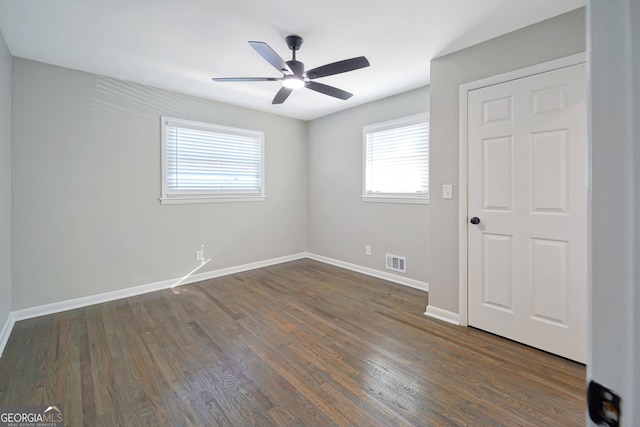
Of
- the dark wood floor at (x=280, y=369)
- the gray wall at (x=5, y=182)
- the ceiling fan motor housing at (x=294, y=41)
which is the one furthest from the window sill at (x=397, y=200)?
the gray wall at (x=5, y=182)

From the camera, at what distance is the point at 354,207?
14.9ft

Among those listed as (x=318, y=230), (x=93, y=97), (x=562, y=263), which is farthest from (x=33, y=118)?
(x=562, y=263)

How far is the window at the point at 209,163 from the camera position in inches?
149

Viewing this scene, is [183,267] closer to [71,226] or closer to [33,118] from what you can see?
[71,226]

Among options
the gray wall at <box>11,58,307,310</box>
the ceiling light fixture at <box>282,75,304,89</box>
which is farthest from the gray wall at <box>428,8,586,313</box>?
the gray wall at <box>11,58,307,310</box>

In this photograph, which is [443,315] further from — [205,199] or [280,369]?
[205,199]

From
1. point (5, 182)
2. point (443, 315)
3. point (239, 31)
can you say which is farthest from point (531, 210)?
point (5, 182)

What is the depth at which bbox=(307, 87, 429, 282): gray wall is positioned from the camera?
148 inches

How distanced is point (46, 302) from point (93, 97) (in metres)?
2.22

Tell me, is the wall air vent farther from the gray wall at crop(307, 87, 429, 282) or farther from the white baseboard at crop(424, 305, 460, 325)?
the white baseboard at crop(424, 305, 460, 325)

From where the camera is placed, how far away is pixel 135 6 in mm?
2086

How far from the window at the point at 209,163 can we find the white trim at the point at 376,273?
151cm

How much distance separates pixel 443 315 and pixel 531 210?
4.03ft

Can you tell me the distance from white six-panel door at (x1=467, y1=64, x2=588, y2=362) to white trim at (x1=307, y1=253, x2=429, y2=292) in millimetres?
1083
